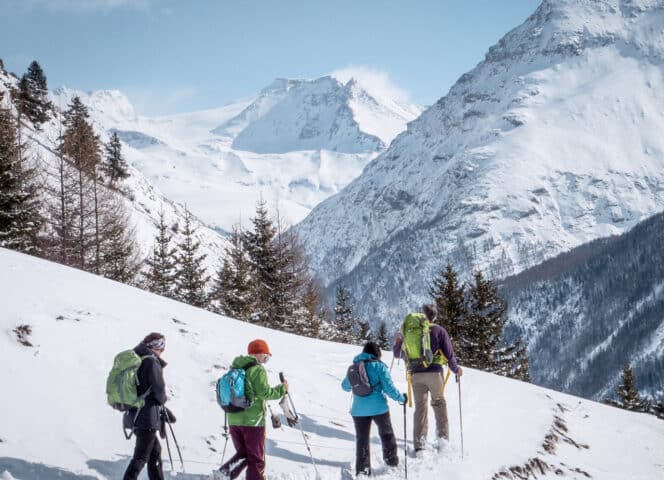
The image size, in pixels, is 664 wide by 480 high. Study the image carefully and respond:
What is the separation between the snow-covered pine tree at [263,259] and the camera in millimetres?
33406

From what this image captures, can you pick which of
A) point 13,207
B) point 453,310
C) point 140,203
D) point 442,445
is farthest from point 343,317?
point 442,445

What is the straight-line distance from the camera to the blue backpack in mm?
7484

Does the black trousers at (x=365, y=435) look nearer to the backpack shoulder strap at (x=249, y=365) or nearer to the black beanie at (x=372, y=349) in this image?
the black beanie at (x=372, y=349)

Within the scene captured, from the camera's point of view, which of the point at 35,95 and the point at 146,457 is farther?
the point at 35,95

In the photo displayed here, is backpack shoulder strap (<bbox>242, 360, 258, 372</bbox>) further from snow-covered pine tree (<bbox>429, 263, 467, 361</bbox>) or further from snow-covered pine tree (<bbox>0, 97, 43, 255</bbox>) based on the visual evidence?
snow-covered pine tree (<bbox>429, 263, 467, 361</bbox>)

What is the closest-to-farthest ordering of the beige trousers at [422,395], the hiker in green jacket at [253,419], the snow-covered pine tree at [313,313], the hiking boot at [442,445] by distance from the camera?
the hiker in green jacket at [253,419] < the beige trousers at [422,395] < the hiking boot at [442,445] < the snow-covered pine tree at [313,313]

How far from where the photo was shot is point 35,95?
5559cm

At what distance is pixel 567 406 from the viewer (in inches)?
792

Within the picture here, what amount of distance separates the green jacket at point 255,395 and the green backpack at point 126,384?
1.37 m

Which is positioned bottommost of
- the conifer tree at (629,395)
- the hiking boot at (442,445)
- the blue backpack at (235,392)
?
the conifer tree at (629,395)

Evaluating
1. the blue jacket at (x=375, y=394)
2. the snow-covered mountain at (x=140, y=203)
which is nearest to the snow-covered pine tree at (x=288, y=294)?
the snow-covered mountain at (x=140, y=203)

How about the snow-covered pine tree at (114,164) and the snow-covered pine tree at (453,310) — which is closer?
the snow-covered pine tree at (453,310)

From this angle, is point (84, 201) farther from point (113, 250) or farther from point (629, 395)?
point (629, 395)

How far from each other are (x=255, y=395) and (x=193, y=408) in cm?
406
